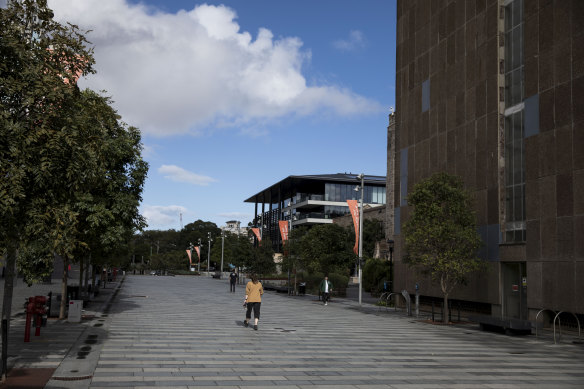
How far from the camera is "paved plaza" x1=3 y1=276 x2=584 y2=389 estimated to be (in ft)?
34.3

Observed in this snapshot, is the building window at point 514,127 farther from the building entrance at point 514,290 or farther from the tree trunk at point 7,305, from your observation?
the tree trunk at point 7,305

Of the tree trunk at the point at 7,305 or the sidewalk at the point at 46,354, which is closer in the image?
the tree trunk at the point at 7,305

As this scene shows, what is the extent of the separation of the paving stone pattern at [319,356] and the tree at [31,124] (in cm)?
297

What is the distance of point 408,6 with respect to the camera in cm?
3278

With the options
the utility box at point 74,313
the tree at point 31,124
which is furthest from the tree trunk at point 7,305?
the utility box at point 74,313

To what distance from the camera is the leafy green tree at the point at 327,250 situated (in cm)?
4234

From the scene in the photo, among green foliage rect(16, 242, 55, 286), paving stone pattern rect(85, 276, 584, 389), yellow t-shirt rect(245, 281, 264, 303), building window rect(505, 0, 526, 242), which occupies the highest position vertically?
building window rect(505, 0, 526, 242)

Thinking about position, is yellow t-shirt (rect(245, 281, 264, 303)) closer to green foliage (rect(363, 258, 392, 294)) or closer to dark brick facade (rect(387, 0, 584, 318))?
dark brick facade (rect(387, 0, 584, 318))

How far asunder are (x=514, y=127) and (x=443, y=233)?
5.63 meters

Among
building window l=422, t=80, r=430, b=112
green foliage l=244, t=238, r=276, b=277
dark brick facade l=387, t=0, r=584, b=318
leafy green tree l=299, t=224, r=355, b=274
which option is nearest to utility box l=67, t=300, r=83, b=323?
dark brick facade l=387, t=0, r=584, b=318

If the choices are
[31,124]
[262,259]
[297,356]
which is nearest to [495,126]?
[297,356]

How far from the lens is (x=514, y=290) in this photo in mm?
22969

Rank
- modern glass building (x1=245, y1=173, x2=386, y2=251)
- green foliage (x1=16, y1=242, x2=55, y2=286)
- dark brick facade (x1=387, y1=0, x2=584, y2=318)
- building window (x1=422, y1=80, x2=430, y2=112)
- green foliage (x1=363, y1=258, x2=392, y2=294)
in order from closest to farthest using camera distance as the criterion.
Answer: green foliage (x1=16, y1=242, x2=55, y2=286) < dark brick facade (x1=387, y1=0, x2=584, y2=318) < building window (x1=422, y1=80, x2=430, y2=112) < green foliage (x1=363, y1=258, x2=392, y2=294) < modern glass building (x1=245, y1=173, x2=386, y2=251)

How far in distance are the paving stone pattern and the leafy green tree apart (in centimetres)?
2047
